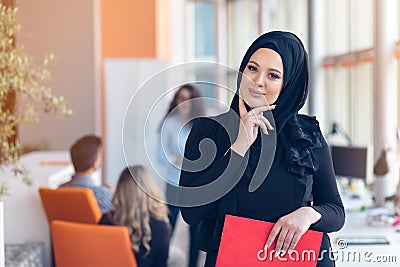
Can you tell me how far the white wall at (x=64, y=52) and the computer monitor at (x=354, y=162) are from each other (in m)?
3.19

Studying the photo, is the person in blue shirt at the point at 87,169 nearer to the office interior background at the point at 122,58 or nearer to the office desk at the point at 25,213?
the office desk at the point at 25,213

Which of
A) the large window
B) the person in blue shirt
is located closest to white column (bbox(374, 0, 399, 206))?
the large window

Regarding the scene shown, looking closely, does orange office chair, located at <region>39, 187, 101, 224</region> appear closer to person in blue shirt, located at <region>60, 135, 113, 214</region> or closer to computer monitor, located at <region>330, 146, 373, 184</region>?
person in blue shirt, located at <region>60, 135, 113, 214</region>

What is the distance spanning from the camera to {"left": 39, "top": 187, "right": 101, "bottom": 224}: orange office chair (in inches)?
161

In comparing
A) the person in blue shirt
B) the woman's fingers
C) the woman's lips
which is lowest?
the person in blue shirt

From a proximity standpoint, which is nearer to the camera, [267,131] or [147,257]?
[267,131]

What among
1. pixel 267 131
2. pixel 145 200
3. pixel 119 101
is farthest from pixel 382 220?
pixel 119 101

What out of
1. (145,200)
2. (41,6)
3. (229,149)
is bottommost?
(145,200)

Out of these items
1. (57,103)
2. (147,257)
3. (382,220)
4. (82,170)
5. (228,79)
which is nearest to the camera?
(228,79)

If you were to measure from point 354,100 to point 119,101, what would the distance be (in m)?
2.63

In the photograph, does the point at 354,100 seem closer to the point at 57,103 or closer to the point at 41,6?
the point at 41,6

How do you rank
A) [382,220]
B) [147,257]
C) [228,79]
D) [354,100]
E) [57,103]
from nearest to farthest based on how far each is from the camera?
[228,79], [57,103], [147,257], [382,220], [354,100]

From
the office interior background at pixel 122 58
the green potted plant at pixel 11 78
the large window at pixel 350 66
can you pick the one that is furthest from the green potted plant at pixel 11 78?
the large window at pixel 350 66

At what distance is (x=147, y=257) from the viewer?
3.77 m
